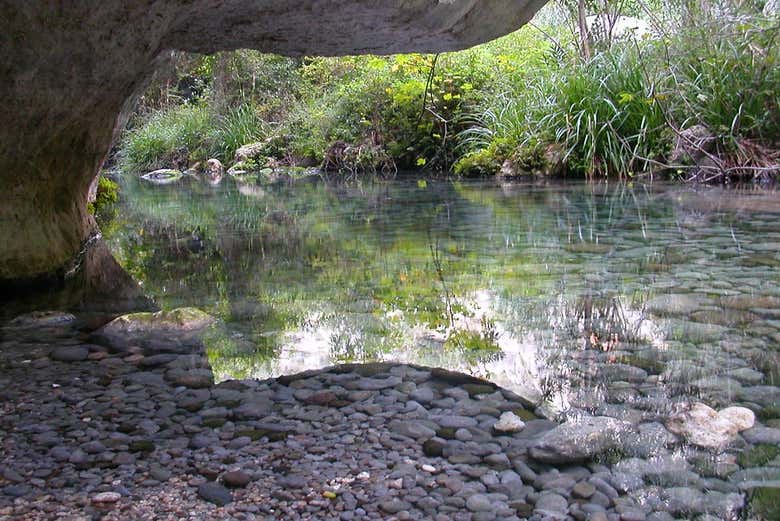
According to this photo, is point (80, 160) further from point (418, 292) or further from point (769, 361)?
point (769, 361)

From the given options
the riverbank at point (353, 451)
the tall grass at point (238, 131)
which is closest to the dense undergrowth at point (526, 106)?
the tall grass at point (238, 131)

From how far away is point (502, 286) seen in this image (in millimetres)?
3344

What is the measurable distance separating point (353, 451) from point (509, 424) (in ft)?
1.38

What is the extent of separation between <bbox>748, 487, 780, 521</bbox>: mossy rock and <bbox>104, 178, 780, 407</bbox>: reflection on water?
509mm

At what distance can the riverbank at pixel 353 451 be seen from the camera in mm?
1408

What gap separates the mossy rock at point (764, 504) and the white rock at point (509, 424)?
55 centimetres

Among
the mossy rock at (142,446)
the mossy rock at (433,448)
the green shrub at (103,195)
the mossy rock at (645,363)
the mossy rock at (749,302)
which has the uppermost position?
the green shrub at (103,195)

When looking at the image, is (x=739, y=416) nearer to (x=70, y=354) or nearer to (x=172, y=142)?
(x=70, y=354)

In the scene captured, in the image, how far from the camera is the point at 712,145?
26.6 feet

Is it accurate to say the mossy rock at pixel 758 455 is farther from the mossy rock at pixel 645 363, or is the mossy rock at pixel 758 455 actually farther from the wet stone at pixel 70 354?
the wet stone at pixel 70 354

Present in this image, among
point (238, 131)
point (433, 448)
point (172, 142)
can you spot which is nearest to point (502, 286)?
point (433, 448)

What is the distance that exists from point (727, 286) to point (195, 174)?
1502 centimetres

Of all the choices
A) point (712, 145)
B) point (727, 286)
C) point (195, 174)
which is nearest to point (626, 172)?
point (712, 145)

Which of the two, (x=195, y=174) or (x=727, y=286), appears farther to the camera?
(x=195, y=174)
